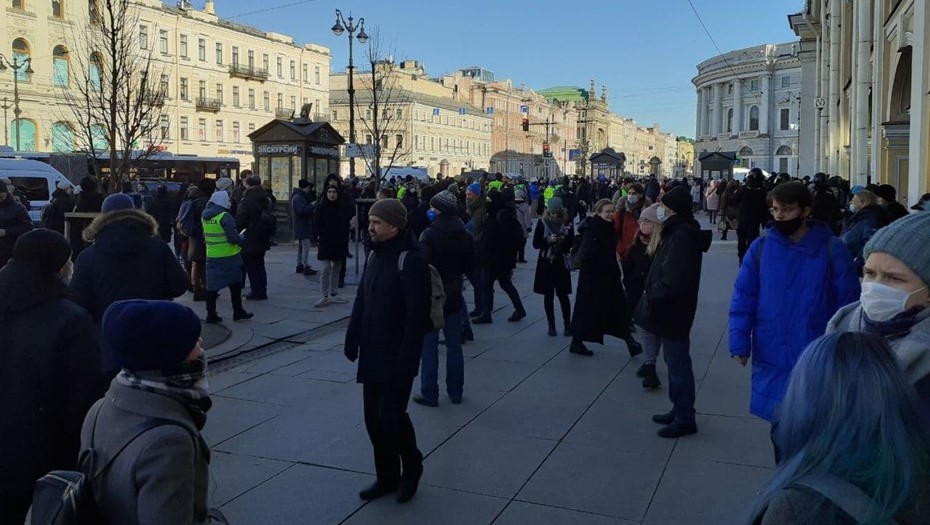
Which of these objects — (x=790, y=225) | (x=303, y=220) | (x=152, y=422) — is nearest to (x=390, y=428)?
(x=152, y=422)

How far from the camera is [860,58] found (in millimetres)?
18969

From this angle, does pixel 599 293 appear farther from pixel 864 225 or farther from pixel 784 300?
pixel 784 300

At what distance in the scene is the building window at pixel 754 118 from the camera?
346 ft

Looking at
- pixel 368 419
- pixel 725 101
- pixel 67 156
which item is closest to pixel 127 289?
pixel 368 419

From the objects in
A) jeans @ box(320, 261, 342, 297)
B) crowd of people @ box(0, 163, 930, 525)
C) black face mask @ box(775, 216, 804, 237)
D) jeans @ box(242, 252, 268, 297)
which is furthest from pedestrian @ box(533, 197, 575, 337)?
black face mask @ box(775, 216, 804, 237)

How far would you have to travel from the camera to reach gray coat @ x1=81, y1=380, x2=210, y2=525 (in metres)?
2.08

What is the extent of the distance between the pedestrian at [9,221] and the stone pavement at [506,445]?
2.41 meters

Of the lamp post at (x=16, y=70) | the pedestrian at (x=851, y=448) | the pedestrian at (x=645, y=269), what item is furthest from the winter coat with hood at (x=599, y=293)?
the lamp post at (x=16, y=70)

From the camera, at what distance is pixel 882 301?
8.20 feet

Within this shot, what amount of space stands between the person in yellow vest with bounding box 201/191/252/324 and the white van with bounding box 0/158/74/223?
13896mm

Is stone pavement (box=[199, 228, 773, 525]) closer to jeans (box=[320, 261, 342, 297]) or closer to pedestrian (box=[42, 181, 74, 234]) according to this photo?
jeans (box=[320, 261, 342, 297])

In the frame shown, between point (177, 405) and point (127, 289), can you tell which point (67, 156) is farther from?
point (177, 405)

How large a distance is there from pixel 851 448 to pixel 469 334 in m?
7.69

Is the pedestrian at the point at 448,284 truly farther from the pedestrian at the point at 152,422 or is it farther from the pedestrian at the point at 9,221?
the pedestrian at the point at 9,221
